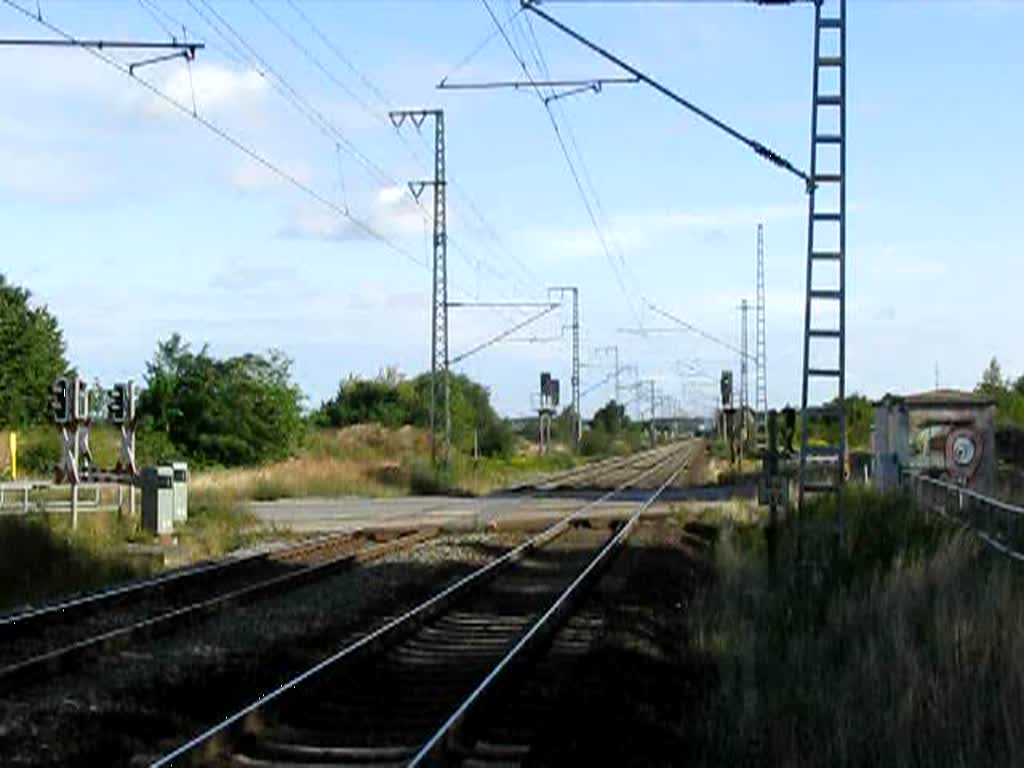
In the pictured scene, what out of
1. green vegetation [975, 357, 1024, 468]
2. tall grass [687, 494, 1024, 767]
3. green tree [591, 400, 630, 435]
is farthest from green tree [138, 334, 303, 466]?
green tree [591, 400, 630, 435]

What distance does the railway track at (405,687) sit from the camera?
12102mm

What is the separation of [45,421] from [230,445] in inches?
699

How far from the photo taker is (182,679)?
15.9 m

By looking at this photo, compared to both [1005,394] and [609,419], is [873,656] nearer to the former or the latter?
[1005,394]

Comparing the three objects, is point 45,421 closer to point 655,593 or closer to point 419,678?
point 655,593

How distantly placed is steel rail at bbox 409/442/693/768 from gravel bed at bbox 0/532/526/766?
1882mm

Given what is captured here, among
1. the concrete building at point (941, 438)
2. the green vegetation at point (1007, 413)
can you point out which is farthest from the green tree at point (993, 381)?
the concrete building at point (941, 438)

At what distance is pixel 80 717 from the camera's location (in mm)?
13641

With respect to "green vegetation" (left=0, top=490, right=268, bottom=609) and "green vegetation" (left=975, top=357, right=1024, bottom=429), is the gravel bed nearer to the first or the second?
"green vegetation" (left=0, top=490, right=268, bottom=609)

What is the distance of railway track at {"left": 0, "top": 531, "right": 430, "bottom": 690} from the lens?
56.6 ft

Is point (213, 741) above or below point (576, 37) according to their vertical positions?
below

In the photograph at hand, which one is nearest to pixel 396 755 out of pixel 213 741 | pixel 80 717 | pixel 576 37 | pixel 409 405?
pixel 213 741

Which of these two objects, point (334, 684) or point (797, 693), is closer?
point (797, 693)

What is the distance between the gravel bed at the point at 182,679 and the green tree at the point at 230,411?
179 ft
